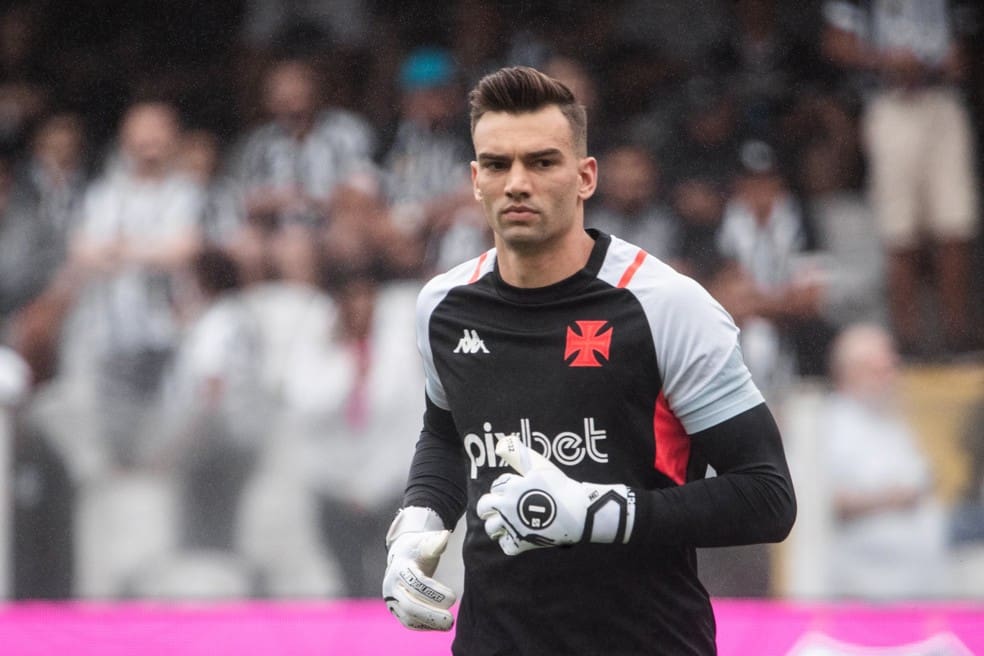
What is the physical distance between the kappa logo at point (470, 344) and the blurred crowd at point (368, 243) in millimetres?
3665

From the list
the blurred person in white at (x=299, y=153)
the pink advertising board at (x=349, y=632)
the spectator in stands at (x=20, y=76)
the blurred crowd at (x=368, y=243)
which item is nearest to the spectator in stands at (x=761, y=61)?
the blurred crowd at (x=368, y=243)

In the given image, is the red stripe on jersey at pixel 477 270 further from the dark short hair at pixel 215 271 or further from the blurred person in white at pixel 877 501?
the dark short hair at pixel 215 271

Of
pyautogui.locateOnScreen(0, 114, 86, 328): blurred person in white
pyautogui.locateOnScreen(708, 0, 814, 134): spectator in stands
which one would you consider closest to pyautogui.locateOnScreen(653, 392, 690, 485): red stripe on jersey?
pyautogui.locateOnScreen(708, 0, 814, 134): spectator in stands

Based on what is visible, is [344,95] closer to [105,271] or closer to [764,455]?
[105,271]

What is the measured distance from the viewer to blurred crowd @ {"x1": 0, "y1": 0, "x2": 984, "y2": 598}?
6.99 m

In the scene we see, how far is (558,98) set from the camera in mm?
2775

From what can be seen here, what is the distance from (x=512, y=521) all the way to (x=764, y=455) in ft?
1.58

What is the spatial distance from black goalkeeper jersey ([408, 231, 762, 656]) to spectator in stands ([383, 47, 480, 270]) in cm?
→ 450

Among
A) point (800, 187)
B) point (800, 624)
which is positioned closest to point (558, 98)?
point (800, 624)

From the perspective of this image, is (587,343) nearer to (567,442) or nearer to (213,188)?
(567,442)

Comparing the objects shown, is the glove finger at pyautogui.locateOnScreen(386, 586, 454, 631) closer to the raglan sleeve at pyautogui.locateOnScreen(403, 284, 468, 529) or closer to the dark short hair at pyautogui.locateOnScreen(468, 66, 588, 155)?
the raglan sleeve at pyautogui.locateOnScreen(403, 284, 468, 529)

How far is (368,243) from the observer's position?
756cm

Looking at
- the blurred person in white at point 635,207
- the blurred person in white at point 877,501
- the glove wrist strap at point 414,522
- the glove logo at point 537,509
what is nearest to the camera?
the glove logo at point 537,509

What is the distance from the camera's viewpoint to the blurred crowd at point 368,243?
699 centimetres
